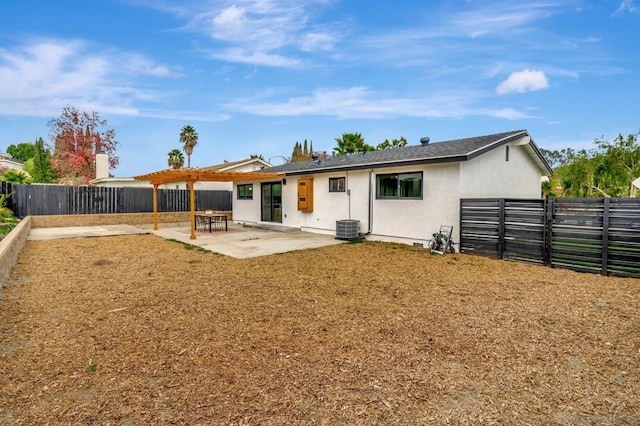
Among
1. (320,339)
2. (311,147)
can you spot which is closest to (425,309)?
(320,339)

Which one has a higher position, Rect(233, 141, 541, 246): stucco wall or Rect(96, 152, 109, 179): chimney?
Rect(96, 152, 109, 179): chimney

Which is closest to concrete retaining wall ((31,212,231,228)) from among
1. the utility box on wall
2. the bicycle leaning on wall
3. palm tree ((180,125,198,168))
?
the utility box on wall

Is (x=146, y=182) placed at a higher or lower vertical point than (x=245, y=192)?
higher

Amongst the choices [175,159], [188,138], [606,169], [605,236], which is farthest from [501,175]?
[175,159]

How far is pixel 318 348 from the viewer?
10.6 ft

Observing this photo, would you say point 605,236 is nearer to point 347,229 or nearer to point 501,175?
point 501,175

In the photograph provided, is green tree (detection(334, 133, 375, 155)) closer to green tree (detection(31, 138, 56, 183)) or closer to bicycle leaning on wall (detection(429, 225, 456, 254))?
bicycle leaning on wall (detection(429, 225, 456, 254))

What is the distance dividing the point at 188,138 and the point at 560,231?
38.8m

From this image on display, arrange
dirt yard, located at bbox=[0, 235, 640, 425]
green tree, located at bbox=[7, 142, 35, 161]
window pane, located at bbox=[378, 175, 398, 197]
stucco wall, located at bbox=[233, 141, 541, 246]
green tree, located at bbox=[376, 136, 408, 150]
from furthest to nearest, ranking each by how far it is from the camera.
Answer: green tree, located at bbox=[7, 142, 35, 161] → green tree, located at bbox=[376, 136, 408, 150] → window pane, located at bbox=[378, 175, 398, 197] → stucco wall, located at bbox=[233, 141, 541, 246] → dirt yard, located at bbox=[0, 235, 640, 425]

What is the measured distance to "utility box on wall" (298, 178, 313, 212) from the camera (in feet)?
41.7

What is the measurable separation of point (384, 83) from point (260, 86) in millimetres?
6625

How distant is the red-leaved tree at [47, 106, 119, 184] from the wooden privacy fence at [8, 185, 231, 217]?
1509 centimetres

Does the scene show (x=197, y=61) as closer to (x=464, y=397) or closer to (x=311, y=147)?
(x=464, y=397)

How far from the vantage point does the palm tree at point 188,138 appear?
126ft
